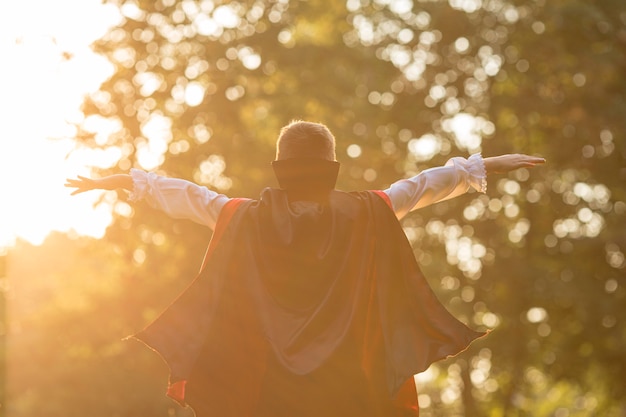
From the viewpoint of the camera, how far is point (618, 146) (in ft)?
73.9

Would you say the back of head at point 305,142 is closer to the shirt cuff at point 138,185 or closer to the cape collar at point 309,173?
the cape collar at point 309,173

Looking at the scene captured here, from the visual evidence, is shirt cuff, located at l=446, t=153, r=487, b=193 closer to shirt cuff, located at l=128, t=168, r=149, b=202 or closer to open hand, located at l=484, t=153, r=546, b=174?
open hand, located at l=484, t=153, r=546, b=174

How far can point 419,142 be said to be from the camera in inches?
958

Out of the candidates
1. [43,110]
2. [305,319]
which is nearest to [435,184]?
[305,319]

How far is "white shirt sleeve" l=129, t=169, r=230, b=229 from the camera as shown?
4918 mm

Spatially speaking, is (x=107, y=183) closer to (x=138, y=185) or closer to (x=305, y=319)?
(x=138, y=185)

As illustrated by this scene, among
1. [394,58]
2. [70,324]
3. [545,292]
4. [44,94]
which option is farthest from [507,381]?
[44,94]

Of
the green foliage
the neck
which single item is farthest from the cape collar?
the green foliage

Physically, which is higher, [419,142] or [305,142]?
[305,142]

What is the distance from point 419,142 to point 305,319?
20015 millimetres

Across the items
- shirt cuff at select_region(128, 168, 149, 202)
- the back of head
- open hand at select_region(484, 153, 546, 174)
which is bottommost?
shirt cuff at select_region(128, 168, 149, 202)

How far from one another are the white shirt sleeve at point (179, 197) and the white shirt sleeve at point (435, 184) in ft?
2.57

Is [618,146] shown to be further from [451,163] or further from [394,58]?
[451,163]

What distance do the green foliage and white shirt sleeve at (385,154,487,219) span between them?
16.9 m
